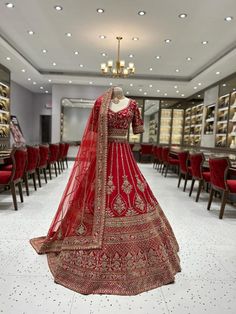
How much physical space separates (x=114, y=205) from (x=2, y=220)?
73.7 inches

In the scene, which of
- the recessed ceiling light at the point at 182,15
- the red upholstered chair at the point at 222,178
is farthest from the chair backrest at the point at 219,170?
the recessed ceiling light at the point at 182,15

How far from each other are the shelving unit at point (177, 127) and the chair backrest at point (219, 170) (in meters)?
9.01

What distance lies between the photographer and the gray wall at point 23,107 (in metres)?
10.3

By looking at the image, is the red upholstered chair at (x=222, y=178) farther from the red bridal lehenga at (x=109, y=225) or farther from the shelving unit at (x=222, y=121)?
the shelving unit at (x=222, y=121)

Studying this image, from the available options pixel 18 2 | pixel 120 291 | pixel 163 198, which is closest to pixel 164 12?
pixel 18 2

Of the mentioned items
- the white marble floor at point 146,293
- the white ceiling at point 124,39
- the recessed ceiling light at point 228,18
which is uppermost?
the recessed ceiling light at point 228,18

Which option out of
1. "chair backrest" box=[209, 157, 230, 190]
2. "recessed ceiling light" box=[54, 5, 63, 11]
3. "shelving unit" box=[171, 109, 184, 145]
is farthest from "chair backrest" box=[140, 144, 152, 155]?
"chair backrest" box=[209, 157, 230, 190]

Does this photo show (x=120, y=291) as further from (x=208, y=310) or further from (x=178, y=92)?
(x=178, y=92)

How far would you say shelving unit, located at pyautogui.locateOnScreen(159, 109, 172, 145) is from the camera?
40.8 ft

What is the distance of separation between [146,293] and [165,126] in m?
11.2

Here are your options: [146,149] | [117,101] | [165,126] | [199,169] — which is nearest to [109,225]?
[117,101]

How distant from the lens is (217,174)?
3.63 meters

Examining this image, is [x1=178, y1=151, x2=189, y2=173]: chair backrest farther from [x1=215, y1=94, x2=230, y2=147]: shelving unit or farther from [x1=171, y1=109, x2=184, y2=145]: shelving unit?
[x1=171, y1=109, x2=184, y2=145]: shelving unit

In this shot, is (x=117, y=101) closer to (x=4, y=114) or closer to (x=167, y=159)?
(x=167, y=159)
